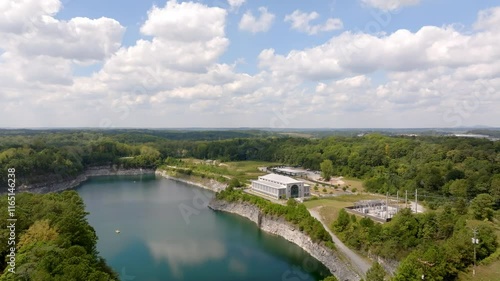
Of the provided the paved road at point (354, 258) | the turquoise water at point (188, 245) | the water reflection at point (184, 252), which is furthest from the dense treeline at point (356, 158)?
the water reflection at point (184, 252)

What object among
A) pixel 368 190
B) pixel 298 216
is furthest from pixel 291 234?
pixel 368 190

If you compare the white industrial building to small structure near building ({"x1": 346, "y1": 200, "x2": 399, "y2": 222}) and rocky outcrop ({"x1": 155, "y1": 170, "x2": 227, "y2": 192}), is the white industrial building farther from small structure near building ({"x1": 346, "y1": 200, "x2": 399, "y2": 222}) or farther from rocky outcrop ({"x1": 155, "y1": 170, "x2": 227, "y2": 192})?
rocky outcrop ({"x1": 155, "y1": 170, "x2": 227, "y2": 192})

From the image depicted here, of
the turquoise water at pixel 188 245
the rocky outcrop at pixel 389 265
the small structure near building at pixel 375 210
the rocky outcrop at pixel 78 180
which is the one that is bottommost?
the turquoise water at pixel 188 245

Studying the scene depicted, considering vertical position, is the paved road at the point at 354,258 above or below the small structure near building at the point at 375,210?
below

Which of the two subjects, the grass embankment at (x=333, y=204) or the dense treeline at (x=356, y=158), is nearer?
the grass embankment at (x=333, y=204)

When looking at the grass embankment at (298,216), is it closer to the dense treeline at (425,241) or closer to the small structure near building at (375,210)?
the dense treeline at (425,241)

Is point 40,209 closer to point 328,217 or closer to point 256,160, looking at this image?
point 328,217

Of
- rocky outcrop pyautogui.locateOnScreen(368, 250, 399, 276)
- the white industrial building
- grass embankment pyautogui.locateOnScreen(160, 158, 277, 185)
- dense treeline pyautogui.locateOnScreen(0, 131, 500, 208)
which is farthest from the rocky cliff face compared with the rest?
dense treeline pyautogui.locateOnScreen(0, 131, 500, 208)

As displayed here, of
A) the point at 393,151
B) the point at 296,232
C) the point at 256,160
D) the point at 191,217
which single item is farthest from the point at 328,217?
the point at 256,160
